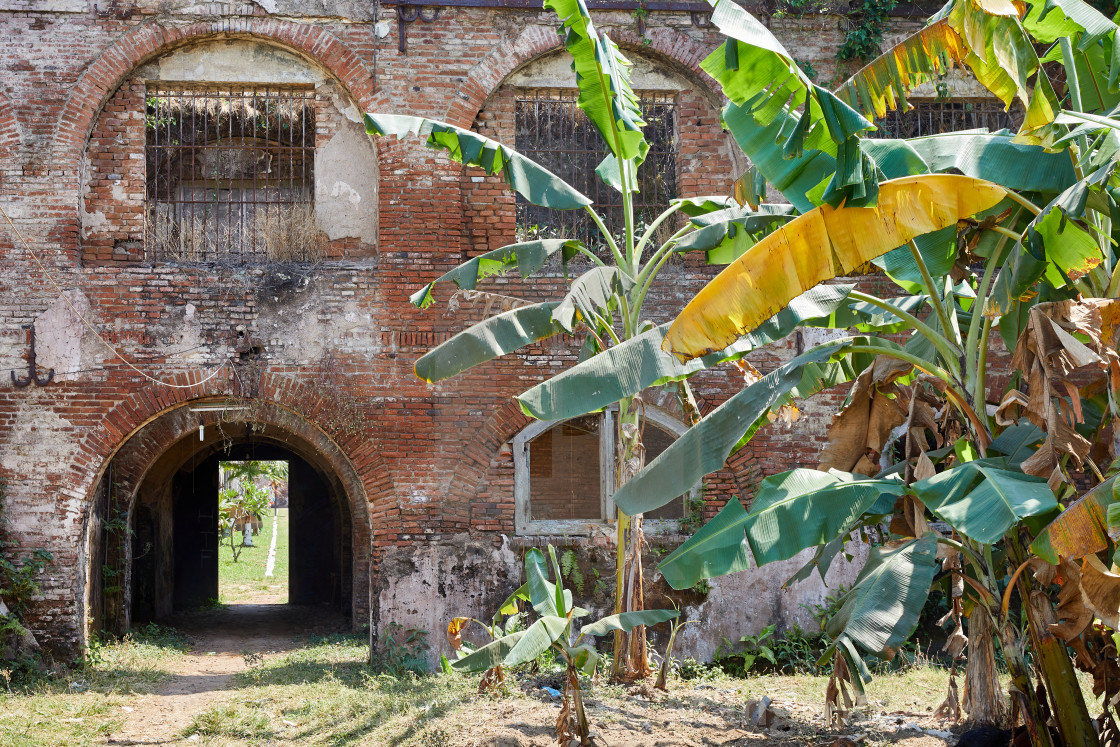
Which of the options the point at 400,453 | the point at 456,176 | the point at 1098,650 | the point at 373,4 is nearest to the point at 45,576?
the point at 400,453

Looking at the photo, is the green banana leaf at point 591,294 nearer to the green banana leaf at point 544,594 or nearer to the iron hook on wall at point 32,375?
the green banana leaf at point 544,594

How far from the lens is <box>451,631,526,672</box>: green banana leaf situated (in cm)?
527

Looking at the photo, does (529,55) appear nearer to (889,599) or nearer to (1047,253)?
(1047,253)

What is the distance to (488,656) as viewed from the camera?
17.4ft

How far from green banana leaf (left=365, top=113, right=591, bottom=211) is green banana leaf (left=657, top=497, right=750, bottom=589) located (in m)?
3.40

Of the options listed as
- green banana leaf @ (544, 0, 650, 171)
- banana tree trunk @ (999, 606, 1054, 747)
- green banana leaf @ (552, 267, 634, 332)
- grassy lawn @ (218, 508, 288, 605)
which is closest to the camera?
banana tree trunk @ (999, 606, 1054, 747)

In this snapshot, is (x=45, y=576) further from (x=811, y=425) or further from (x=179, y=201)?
(x=811, y=425)

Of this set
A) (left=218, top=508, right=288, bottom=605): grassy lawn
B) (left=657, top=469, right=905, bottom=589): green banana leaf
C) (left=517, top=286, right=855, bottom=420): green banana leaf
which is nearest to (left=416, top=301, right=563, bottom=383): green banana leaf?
(left=517, top=286, right=855, bottom=420): green banana leaf

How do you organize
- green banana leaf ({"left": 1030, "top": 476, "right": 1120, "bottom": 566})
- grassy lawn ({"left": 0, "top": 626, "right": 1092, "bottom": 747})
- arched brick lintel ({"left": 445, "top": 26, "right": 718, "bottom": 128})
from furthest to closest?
arched brick lintel ({"left": 445, "top": 26, "right": 718, "bottom": 128}) < grassy lawn ({"left": 0, "top": 626, "right": 1092, "bottom": 747}) < green banana leaf ({"left": 1030, "top": 476, "right": 1120, "bottom": 566})

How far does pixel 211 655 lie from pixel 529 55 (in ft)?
24.7

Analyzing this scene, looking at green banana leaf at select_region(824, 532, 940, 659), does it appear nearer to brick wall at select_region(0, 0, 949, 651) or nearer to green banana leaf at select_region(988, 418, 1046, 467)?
green banana leaf at select_region(988, 418, 1046, 467)

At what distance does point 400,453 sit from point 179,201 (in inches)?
132

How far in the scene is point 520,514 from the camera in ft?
30.6

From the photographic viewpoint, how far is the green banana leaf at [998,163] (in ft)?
16.3
